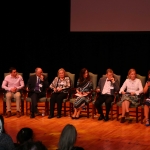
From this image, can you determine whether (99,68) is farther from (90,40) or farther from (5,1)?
(5,1)

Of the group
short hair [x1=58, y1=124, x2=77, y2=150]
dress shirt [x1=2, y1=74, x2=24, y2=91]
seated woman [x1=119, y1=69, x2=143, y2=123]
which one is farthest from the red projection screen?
short hair [x1=58, y1=124, x2=77, y2=150]

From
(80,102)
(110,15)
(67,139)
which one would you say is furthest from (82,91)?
(67,139)

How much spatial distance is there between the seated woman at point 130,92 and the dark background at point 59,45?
234 centimetres

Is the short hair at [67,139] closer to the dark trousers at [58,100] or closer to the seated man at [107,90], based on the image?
the seated man at [107,90]

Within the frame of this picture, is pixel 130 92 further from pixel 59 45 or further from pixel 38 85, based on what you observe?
pixel 59 45

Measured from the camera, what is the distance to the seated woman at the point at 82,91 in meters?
8.77

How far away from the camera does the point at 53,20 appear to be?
11.7 meters

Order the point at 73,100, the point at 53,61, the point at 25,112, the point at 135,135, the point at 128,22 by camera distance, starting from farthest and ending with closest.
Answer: the point at 53,61
the point at 128,22
the point at 25,112
the point at 73,100
the point at 135,135

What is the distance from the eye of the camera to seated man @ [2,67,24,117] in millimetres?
8984

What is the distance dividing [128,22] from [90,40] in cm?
141

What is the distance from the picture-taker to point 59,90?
355 inches

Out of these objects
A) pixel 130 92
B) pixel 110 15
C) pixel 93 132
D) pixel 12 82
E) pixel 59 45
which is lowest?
pixel 93 132

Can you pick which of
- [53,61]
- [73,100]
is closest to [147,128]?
[73,100]

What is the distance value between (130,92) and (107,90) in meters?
0.49
